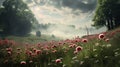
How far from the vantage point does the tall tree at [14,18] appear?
85562 millimetres

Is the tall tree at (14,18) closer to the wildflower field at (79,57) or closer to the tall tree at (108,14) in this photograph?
the tall tree at (108,14)

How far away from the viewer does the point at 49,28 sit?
155 metres

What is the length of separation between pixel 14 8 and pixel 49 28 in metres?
65.2

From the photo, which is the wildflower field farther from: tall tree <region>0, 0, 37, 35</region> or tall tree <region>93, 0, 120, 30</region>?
tall tree <region>0, 0, 37, 35</region>

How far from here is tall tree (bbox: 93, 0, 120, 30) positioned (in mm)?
59062

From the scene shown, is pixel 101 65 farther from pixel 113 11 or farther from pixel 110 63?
pixel 113 11

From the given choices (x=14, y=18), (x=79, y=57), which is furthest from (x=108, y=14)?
(x=79, y=57)

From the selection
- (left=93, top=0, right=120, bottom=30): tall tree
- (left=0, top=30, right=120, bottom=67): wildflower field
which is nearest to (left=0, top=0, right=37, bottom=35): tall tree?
(left=93, top=0, right=120, bottom=30): tall tree

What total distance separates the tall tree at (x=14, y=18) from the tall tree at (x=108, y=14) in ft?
104

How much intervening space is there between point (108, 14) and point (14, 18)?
37209mm

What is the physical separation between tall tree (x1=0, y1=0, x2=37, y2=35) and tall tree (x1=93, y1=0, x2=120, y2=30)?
31689mm

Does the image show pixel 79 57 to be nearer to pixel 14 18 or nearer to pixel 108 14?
pixel 108 14

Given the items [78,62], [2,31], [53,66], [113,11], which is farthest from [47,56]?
[2,31]

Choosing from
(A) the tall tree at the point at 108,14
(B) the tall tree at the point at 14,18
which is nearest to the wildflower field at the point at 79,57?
(A) the tall tree at the point at 108,14
